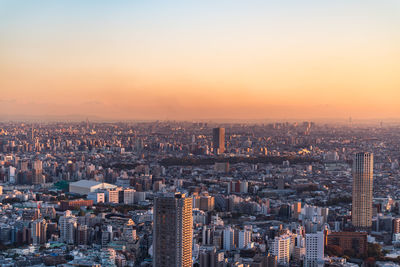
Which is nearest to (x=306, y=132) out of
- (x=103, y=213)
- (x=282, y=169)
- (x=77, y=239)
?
(x=282, y=169)

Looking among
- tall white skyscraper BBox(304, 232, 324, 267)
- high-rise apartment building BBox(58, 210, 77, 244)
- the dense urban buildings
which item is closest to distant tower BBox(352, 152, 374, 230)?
the dense urban buildings

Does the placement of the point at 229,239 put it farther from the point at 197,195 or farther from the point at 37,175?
the point at 37,175

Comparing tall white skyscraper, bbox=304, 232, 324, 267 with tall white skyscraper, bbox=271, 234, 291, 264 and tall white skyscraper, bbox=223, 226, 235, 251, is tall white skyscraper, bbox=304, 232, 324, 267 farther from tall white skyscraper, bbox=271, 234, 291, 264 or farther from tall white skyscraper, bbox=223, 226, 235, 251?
tall white skyscraper, bbox=223, 226, 235, 251

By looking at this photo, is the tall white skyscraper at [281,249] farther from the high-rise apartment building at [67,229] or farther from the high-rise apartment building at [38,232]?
the high-rise apartment building at [38,232]

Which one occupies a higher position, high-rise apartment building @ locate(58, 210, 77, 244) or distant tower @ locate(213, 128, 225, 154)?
distant tower @ locate(213, 128, 225, 154)

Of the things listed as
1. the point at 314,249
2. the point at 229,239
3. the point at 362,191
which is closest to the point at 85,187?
the point at 229,239

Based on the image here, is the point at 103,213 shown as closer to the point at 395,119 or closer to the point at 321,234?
the point at 321,234

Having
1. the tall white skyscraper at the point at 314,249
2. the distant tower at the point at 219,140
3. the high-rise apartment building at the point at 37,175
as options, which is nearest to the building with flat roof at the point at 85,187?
the high-rise apartment building at the point at 37,175
